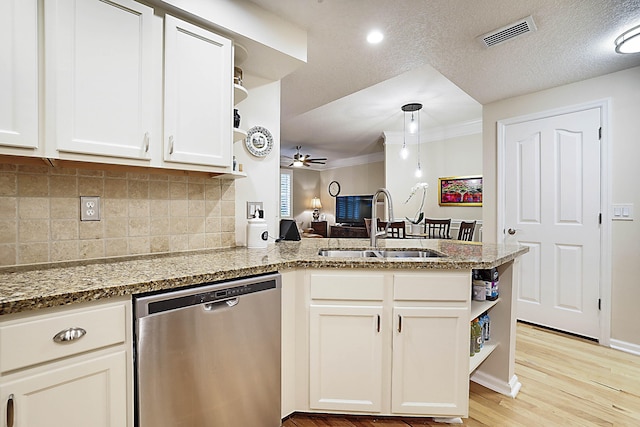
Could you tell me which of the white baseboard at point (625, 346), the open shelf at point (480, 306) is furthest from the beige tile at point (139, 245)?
the white baseboard at point (625, 346)

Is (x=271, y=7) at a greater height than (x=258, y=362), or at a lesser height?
greater

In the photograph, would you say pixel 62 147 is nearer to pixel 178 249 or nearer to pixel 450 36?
pixel 178 249

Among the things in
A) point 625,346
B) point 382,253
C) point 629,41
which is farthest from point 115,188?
point 625,346

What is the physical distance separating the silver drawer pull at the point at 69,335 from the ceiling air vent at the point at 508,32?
2.60 metres

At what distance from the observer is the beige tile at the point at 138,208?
1613 mm

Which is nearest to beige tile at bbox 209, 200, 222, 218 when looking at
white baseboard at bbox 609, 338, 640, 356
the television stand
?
white baseboard at bbox 609, 338, 640, 356

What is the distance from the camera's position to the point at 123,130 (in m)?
1.35

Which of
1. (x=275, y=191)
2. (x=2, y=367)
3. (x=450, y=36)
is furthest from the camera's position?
(x=275, y=191)

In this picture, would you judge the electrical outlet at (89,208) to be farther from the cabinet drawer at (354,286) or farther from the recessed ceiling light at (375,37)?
the recessed ceiling light at (375,37)

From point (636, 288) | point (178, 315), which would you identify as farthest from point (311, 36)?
point (636, 288)

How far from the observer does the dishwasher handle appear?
1.21 m

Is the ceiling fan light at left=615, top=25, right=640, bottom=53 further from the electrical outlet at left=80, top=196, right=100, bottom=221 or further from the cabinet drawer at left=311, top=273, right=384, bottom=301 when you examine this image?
the electrical outlet at left=80, top=196, right=100, bottom=221

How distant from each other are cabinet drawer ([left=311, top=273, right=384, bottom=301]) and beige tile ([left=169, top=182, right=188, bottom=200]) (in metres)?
0.98

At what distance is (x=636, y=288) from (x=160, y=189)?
3573 millimetres
